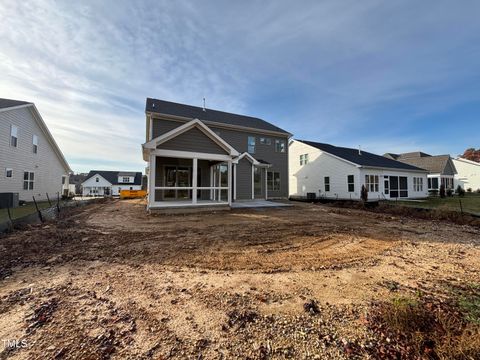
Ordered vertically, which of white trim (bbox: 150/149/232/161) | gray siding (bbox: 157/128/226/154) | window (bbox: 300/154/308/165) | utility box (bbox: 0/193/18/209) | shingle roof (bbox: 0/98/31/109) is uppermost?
shingle roof (bbox: 0/98/31/109)

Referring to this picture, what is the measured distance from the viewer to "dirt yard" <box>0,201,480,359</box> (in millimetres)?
2133

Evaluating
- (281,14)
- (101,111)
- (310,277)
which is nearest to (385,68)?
(281,14)

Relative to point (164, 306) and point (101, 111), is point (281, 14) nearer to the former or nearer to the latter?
point (164, 306)

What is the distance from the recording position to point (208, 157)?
1141cm

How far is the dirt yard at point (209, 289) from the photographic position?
213 cm

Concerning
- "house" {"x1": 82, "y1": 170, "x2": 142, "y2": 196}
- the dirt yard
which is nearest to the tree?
the dirt yard

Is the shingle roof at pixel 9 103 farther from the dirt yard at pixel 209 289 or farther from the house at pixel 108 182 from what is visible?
the house at pixel 108 182

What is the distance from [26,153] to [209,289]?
20.8 metres

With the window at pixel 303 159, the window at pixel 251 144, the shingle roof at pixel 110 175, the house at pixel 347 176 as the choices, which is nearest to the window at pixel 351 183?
the house at pixel 347 176

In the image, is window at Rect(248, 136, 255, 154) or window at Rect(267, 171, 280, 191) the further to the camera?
window at Rect(267, 171, 280, 191)


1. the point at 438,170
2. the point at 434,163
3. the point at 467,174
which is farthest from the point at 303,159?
the point at 467,174

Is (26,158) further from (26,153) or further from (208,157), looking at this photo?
(208,157)

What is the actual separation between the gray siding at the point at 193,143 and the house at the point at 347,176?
1353 cm

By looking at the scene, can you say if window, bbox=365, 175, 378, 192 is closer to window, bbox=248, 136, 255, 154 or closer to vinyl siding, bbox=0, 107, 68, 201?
window, bbox=248, 136, 255, 154
